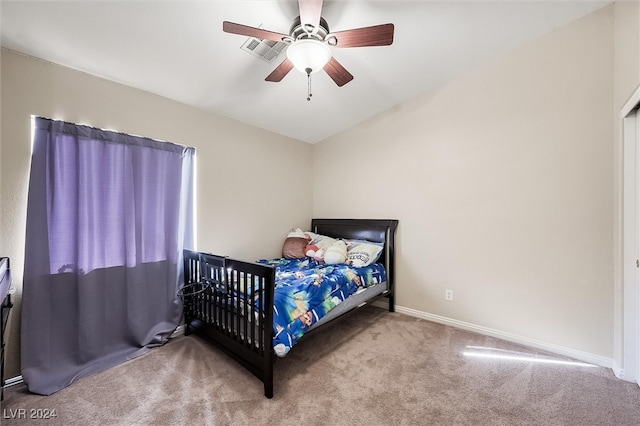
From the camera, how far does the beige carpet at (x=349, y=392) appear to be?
1.51 meters

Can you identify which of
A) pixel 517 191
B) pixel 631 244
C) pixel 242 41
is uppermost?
pixel 242 41

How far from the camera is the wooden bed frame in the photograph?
66.5 inches

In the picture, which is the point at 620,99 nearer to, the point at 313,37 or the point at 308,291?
the point at 313,37

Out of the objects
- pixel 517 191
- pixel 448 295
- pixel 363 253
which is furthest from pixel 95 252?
pixel 517 191

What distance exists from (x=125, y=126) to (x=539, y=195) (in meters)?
3.77

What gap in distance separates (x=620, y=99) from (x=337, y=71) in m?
2.13

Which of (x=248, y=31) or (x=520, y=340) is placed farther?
(x=520, y=340)

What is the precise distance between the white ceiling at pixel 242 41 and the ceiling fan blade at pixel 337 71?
372 mm

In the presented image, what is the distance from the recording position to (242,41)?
1982mm

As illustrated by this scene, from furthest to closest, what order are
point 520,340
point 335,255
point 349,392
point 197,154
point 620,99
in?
point 335,255 < point 197,154 < point 520,340 < point 620,99 < point 349,392

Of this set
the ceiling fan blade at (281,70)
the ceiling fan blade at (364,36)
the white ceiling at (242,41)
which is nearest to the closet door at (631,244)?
the white ceiling at (242,41)

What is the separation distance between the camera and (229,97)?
2.64 metres

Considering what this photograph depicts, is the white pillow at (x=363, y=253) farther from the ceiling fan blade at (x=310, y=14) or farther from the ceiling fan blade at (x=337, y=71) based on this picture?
the ceiling fan blade at (x=310, y=14)

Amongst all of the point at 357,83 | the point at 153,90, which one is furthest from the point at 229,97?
the point at 357,83
